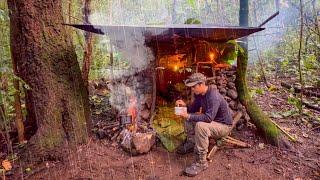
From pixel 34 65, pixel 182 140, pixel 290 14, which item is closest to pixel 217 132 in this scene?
pixel 182 140

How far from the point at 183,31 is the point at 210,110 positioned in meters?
1.64

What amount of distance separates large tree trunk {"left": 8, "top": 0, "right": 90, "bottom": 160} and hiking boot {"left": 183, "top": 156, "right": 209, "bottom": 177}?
2040mm

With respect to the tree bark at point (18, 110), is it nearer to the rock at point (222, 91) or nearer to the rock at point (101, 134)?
the rock at point (101, 134)

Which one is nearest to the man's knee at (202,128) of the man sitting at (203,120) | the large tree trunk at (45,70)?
the man sitting at (203,120)

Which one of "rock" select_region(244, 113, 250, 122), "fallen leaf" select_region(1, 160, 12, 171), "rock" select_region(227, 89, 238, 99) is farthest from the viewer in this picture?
"rock" select_region(227, 89, 238, 99)

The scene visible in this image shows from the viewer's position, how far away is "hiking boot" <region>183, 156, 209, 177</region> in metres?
4.20

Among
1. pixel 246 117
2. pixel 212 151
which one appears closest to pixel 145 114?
pixel 212 151

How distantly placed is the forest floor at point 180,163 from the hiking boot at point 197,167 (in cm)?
7

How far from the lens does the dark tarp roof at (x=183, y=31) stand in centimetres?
469

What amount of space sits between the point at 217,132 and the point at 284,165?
1.17 metres

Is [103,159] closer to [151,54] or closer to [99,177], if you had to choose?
[99,177]

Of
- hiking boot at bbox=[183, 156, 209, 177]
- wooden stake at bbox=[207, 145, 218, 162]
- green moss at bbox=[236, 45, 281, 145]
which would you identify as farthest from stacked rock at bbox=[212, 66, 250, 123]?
hiking boot at bbox=[183, 156, 209, 177]

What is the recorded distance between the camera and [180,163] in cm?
456

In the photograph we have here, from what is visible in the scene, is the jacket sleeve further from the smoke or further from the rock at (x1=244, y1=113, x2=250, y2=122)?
the smoke
